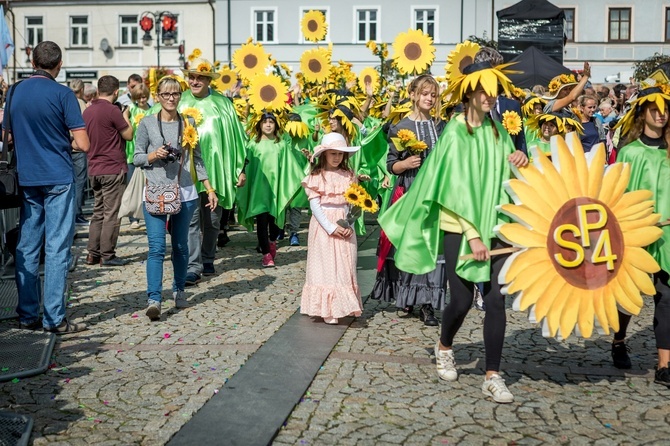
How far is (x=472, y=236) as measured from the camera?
510cm

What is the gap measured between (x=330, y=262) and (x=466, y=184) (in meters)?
2.24

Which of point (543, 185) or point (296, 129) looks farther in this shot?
point (296, 129)

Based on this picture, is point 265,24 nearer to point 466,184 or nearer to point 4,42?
point 4,42

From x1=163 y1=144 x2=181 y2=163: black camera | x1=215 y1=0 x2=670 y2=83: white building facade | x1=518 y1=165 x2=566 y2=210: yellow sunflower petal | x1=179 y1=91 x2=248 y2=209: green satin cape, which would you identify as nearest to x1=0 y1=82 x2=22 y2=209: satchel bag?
x1=163 y1=144 x2=181 y2=163: black camera

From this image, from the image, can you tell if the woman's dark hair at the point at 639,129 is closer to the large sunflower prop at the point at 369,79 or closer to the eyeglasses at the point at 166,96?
the eyeglasses at the point at 166,96

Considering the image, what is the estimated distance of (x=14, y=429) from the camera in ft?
14.8

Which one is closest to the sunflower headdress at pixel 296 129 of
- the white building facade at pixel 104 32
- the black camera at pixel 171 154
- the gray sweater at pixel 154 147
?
the gray sweater at pixel 154 147

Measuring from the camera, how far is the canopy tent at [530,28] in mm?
18766

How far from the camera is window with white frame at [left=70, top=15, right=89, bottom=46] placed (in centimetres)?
4753

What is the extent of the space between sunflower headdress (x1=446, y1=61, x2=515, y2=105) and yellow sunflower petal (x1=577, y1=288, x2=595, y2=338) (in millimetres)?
1209

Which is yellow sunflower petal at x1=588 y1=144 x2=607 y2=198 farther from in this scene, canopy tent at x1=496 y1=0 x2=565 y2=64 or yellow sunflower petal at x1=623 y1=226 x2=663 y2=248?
canopy tent at x1=496 y1=0 x2=565 y2=64

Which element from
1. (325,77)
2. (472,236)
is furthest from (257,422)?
(325,77)

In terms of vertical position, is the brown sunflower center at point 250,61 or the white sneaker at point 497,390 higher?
the brown sunflower center at point 250,61

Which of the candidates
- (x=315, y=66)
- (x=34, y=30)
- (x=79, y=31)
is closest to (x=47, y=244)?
(x=315, y=66)
